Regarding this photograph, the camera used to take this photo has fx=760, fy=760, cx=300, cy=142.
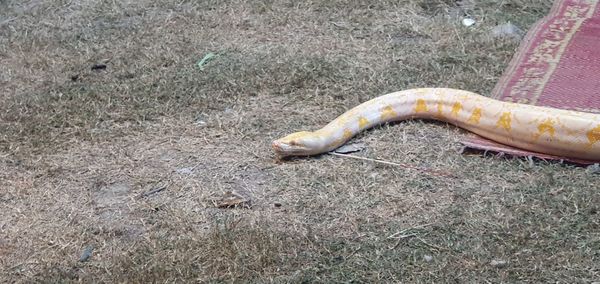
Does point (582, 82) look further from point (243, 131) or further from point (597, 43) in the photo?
point (243, 131)

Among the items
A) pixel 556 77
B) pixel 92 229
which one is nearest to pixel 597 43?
pixel 556 77

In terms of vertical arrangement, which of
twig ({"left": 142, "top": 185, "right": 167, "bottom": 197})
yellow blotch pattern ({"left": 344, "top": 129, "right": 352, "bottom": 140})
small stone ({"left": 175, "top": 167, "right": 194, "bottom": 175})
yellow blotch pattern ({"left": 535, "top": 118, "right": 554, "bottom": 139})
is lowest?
small stone ({"left": 175, "top": 167, "right": 194, "bottom": 175})

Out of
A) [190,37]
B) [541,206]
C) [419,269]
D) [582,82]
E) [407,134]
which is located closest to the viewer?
[419,269]

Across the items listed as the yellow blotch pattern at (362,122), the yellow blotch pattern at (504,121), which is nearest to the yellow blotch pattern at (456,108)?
the yellow blotch pattern at (504,121)

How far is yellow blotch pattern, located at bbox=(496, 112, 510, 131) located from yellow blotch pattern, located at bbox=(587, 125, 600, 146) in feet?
1.42

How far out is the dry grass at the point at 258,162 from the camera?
11.5ft

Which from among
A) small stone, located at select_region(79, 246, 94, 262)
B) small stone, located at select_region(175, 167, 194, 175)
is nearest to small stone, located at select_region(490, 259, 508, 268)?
small stone, located at select_region(175, 167, 194, 175)

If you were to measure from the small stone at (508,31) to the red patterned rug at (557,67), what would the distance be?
0.33 ft

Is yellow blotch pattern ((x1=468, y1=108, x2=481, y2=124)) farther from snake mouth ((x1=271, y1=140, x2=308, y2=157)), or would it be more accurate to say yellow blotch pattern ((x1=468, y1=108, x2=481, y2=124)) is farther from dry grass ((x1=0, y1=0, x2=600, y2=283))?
snake mouth ((x1=271, y1=140, x2=308, y2=157))

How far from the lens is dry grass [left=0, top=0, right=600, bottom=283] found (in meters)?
3.50

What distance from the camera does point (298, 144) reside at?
427 centimetres

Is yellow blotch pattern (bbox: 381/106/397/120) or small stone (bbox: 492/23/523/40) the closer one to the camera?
yellow blotch pattern (bbox: 381/106/397/120)

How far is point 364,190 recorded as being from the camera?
3.98 metres

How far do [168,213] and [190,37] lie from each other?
2.40m
